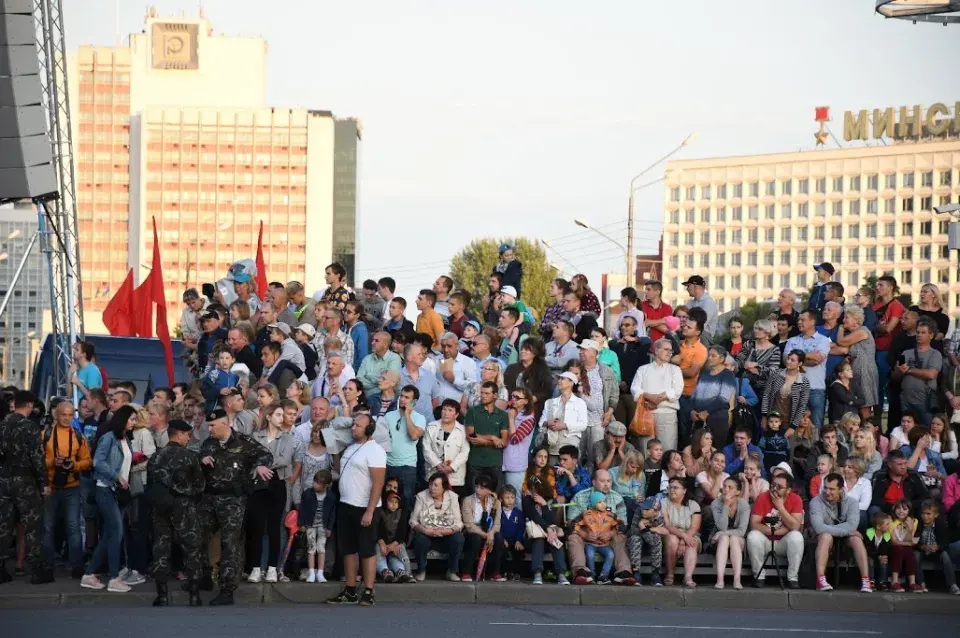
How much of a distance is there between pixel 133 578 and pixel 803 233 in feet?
520

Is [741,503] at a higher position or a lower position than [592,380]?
lower

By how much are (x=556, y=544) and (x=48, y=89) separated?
11.9 metres

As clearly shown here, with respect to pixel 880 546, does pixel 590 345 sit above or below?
above

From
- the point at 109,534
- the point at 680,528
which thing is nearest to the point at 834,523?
the point at 680,528

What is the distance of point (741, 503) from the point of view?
58.3 ft

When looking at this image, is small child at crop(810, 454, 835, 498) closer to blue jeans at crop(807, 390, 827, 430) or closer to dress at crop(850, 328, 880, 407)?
blue jeans at crop(807, 390, 827, 430)

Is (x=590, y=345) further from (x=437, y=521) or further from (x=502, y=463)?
(x=437, y=521)

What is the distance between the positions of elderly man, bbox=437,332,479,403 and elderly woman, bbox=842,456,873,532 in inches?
175

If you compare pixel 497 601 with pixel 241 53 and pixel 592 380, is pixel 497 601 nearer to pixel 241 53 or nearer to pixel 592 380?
pixel 592 380

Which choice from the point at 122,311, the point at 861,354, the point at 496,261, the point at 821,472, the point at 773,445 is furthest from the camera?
the point at 496,261

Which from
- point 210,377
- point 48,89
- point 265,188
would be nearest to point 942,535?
point 210,377

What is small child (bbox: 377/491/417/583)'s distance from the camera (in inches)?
680

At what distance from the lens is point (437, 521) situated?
A: 17484 millimetres

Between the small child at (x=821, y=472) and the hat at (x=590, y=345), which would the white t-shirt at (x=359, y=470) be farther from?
the small child at (x=821, y=472)
